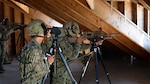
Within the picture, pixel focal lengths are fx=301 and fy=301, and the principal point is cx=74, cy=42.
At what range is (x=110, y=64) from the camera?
7.08m

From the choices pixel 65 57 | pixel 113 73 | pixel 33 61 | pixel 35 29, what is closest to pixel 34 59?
pixel 33 61

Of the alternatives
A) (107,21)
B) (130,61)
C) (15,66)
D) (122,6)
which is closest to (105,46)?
(130,61)

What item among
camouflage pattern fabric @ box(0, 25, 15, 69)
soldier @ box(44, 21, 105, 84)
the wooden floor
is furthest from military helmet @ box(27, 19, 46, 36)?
camouflage pattern fabric @ box(0, 25, 15, 69)

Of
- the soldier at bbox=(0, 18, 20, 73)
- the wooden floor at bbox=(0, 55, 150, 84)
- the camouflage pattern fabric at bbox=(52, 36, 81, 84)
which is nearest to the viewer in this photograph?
the camouflage pattern fabric at bbox=(52, 36, 81, 84)

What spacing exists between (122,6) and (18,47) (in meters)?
3.93

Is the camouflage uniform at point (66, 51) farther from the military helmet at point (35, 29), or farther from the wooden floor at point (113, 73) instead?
the wooden floor at point (113, 73)

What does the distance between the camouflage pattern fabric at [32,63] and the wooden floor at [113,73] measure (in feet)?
8.79

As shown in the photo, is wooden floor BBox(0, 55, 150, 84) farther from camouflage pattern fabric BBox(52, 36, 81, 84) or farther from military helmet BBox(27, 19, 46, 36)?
military helmet BBox(27, 19, 46, 36)

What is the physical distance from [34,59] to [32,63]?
4 centimetres

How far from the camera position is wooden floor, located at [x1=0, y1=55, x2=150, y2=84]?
208 inches

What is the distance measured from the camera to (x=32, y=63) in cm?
249

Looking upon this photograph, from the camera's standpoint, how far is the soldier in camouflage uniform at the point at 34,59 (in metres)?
2.49

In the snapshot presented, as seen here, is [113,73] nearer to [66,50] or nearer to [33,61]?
[66,50]

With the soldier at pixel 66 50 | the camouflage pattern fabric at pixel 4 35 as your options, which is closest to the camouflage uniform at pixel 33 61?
the soldier at pixel 66 50
